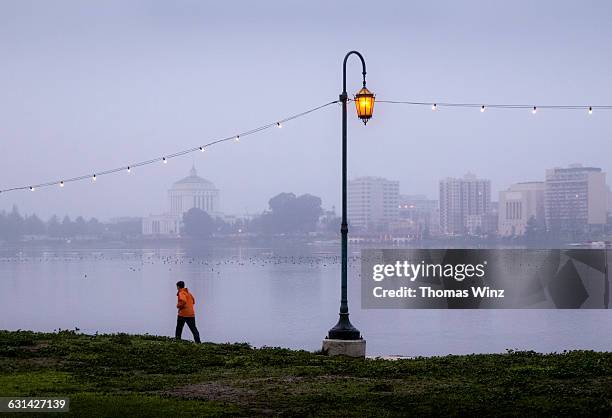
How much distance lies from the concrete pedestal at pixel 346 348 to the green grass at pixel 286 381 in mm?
1056

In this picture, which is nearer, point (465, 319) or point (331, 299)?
point (465, 319)

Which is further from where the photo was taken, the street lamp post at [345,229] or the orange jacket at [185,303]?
the orange jacket at [185,303]

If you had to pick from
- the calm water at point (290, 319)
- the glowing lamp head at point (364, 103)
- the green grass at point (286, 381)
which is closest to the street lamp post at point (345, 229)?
the glowing lamp head at point (364, 103)

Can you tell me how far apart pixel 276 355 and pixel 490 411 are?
7761mm

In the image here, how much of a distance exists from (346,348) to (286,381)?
637 centimetres

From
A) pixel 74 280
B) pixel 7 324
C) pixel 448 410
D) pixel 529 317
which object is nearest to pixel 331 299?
pixel 529 317

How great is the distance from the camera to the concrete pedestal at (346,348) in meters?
22.5

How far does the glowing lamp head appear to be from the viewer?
2392 centimetres

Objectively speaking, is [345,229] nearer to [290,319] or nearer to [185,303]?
[185,303]

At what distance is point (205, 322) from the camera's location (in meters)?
71.9

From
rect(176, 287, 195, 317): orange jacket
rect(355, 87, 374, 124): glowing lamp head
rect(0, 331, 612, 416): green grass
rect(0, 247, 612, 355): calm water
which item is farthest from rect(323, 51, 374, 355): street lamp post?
rect(0, 247, 612, 355): calm water

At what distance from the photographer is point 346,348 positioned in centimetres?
2253

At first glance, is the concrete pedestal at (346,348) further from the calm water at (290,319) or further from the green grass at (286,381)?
the calm water at (290,319)

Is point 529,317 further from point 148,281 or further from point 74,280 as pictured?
point 74,280
